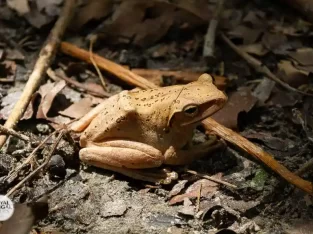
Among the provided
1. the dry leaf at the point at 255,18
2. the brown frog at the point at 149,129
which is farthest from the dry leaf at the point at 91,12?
the brown frog at the point at 149,129

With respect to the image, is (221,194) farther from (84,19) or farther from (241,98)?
(84,19)

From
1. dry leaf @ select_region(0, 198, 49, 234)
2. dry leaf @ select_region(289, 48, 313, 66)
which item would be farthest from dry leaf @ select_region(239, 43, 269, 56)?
dry leaf @ select_region(0, 198, 49, 234)

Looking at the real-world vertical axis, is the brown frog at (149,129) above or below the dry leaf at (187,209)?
above

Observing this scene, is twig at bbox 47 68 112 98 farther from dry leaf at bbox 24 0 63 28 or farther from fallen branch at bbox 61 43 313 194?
dry leaf at bbox 24 0 63 28

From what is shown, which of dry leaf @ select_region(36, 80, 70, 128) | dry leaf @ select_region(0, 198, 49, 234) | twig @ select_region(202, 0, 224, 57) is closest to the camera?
dry leaf @ select_region(0, 198, 49, 234)

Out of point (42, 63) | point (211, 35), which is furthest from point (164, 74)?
point (42, 63)

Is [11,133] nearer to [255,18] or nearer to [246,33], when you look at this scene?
[246,33]

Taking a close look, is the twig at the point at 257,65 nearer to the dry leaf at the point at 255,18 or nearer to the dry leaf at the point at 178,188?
the dry leaf at the point at 255,18
